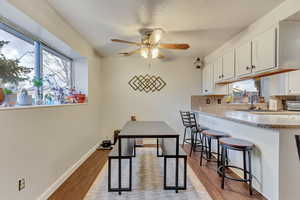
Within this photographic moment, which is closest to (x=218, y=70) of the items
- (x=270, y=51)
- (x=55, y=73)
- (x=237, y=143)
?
(x=270, y=51)

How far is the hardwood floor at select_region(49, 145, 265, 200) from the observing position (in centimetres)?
206

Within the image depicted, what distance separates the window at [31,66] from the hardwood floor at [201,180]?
122 centimetres

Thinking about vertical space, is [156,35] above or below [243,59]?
above

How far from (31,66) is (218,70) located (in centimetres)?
345

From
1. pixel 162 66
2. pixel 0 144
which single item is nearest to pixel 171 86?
pixel 162 66

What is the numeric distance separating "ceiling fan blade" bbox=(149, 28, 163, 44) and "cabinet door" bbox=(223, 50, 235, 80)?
1529 millimetres

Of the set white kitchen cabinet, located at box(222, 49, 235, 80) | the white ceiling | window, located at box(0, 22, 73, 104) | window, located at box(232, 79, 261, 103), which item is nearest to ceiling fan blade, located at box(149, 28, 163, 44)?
the white ceiling

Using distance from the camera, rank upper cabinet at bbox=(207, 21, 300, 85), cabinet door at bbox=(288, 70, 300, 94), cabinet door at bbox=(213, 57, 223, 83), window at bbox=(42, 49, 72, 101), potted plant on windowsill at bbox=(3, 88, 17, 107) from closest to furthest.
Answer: potted plant on windowsill at bbox=(3, 88, 17, 107), upper cabinet at bbox=(207, 21, 300, 85), window at bbox=(42, 49, 72, 101), cabinet door at bbox=(288, 70, 300, 94), cabinet door at bbox=(213, 57, 223, 83)

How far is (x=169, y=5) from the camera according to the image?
2082 millimetres

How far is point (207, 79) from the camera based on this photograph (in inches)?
172

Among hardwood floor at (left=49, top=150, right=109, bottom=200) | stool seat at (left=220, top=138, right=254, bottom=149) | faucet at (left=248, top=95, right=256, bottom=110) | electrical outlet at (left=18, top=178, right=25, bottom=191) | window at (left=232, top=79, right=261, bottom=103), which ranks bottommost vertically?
hardwood floor at (left=49, top=150, right=109, bottom=200)

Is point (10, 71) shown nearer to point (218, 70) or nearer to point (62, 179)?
point (62, 179)

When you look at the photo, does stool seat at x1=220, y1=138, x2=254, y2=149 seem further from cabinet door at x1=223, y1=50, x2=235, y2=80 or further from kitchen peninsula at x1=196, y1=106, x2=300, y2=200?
cabinet door at x1=223, y1=50, x2=235, y2=80

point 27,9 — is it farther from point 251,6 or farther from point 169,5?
point 251,6
